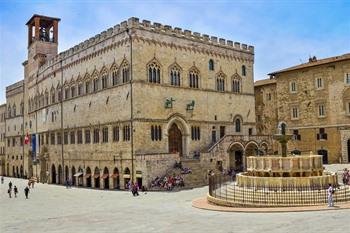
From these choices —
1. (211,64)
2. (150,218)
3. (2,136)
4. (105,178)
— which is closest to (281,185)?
(150,218)

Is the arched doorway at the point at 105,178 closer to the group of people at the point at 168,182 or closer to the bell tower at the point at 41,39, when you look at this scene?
the group of people at the point at 168,182

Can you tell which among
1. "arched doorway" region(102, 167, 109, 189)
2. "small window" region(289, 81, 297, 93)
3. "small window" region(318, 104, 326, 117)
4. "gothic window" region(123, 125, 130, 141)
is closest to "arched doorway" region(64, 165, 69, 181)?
"arched doorway" region(102, 167, 109, 189)

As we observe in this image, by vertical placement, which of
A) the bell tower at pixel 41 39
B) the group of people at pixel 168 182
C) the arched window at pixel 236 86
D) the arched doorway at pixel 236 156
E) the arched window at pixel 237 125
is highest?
the bell tower at pixel 41 39

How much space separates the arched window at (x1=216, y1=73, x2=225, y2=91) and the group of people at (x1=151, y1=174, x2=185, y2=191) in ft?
45.9

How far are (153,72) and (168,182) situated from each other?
11.3 m

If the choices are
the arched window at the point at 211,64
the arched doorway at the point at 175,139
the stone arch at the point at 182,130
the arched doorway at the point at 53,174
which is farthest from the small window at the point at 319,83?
the arched doorway at the point at 53,174

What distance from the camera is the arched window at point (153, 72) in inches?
1597

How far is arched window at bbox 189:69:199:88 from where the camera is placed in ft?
145

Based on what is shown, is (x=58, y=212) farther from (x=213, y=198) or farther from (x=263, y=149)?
(x=263, y=149)

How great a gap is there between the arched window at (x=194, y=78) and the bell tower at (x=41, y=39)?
91.1ft

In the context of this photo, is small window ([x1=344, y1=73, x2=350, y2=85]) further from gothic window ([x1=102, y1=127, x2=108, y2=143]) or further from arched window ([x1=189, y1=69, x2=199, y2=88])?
gothic window ([x1=102, y1=127, x2=108, y2=143])

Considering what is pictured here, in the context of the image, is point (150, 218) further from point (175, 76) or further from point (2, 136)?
point (2, 136)

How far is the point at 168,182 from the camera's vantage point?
3597cm

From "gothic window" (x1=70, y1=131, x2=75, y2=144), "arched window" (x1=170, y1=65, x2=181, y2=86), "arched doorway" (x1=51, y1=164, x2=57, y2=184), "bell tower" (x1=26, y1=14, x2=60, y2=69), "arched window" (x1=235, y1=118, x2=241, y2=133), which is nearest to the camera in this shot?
"arched window" (x1=170, y1=65, x2=181, y2=86)
